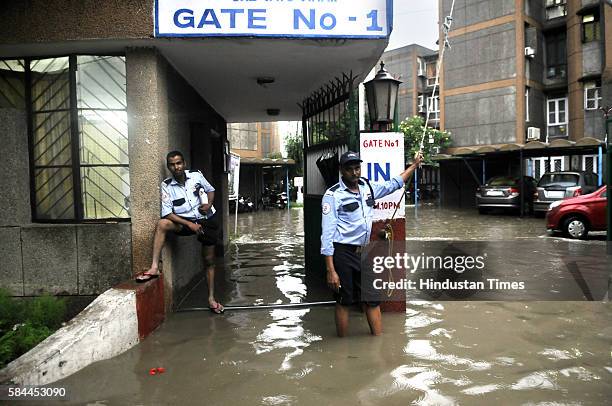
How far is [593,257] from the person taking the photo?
9125 millimetres

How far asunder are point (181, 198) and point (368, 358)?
8.48ft

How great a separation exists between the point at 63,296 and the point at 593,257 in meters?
8.98

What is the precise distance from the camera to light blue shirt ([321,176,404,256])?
4445mm

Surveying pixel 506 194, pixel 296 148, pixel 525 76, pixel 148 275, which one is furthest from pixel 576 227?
pixel 296 148

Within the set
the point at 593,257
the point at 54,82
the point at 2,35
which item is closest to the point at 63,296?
the point at 54,82

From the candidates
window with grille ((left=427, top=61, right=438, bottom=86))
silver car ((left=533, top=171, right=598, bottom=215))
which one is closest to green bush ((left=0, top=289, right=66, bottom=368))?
silver car ((left=533, top=171, right=598, bottom=215))

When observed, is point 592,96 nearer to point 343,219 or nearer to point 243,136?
point 243,136

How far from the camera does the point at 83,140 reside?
215 inches

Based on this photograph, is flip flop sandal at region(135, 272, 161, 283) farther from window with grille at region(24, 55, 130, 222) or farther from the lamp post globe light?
the lamp post globe light

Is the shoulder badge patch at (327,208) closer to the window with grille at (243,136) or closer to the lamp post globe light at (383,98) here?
the lamp post globe light at (383,98)

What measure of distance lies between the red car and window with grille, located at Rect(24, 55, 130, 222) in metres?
10.5

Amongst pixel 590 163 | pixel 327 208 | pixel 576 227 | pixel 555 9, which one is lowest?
pixel 576 227

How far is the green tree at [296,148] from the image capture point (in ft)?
117

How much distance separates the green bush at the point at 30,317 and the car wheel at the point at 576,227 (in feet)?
36.6
